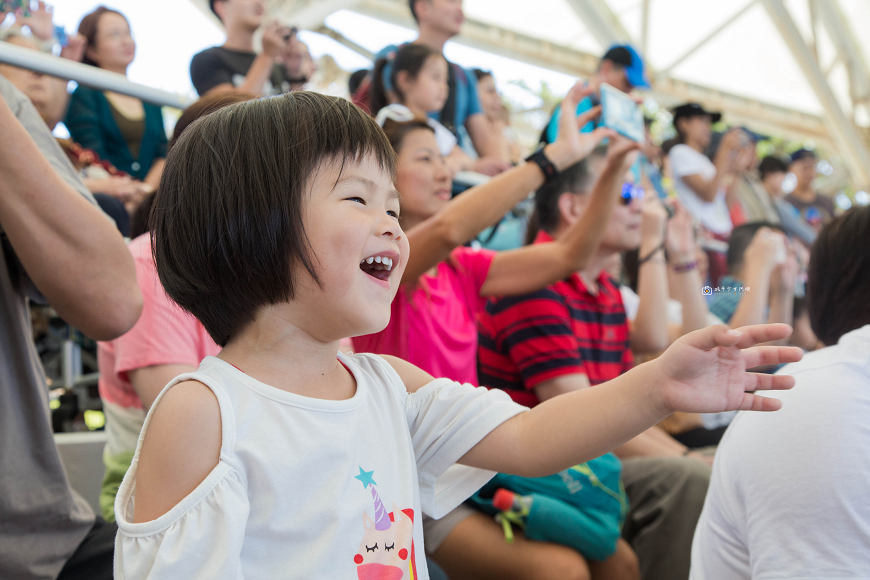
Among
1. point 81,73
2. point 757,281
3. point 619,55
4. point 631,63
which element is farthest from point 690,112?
point 81,73

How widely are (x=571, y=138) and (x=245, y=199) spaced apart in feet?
3.76

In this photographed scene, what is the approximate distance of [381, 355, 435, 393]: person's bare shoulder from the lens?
1.00 metres

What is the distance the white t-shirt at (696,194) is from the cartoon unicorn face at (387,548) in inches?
137

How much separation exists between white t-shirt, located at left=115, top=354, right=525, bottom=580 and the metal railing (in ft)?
4.03

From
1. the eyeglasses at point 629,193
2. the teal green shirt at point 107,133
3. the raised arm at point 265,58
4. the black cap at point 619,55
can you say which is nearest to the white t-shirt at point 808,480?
the eyeglasses at point 629,193

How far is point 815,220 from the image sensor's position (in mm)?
5840

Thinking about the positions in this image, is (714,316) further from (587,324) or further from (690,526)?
(690,526)

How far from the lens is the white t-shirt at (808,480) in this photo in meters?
0.91

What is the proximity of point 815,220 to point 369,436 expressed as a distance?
6.02 meters

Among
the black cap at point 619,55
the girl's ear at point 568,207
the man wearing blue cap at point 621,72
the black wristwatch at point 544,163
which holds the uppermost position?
the black cap at point 619,55

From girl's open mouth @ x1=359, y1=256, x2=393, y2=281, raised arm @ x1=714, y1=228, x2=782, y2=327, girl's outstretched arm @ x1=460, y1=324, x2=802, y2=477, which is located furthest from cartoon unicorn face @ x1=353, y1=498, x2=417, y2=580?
raised arm @ x1=714, y1=228, x2=782, y2=327

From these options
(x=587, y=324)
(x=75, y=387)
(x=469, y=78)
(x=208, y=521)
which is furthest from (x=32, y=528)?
(x=469, y=78)

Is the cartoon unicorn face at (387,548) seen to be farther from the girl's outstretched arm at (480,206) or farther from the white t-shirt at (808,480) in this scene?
the girl's outstretched arm at (480,206)

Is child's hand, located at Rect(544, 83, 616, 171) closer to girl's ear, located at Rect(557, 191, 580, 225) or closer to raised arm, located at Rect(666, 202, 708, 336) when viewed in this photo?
girl's ear, located at Rect(557, 191, 580, 225)
